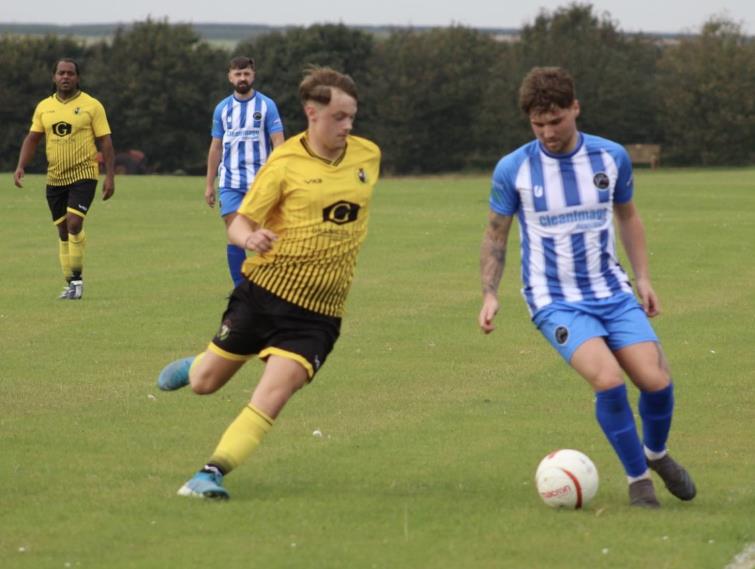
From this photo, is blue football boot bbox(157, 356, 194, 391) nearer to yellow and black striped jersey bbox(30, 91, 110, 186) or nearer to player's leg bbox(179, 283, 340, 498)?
player's leg bbox(179, 283, 340, 498)

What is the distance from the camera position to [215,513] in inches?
289

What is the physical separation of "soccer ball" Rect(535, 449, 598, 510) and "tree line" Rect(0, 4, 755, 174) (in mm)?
63505

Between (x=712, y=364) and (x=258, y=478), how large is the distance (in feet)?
17.9

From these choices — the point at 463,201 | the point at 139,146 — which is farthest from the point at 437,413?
the point at 139,146

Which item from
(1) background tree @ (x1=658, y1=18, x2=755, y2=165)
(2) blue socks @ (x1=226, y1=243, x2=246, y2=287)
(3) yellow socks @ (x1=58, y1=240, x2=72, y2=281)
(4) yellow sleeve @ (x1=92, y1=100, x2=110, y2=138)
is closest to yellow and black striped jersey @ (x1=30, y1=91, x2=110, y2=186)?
(4) yellow sleeve @ (x1=92, y1=100, x2=110, y2=138)

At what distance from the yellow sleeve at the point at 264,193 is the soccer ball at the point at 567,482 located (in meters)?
1.82

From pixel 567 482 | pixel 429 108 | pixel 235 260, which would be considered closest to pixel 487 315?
pixel 567 482

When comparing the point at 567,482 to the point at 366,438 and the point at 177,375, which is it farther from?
the point at 177,375

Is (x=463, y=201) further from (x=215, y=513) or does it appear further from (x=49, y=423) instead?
(x=215, y=513)

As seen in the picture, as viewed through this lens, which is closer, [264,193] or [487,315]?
[487,315]

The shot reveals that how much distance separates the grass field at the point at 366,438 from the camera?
6793 millimetres

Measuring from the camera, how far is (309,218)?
A: 776 centimetres

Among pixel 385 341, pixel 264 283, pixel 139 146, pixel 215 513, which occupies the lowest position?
pixel 139 146

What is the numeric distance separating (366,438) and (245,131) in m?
7.79
